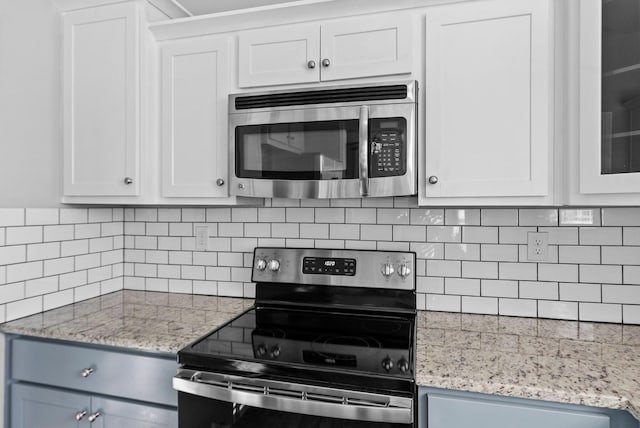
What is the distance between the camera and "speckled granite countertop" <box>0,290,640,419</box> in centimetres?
106

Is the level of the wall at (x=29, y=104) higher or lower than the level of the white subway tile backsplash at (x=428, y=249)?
higher

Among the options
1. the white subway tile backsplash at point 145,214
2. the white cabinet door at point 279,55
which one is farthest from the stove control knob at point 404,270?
the white subway tile backsplash at point 145,214

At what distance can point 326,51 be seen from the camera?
1.55 metres

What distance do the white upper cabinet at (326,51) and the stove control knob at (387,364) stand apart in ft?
3.22

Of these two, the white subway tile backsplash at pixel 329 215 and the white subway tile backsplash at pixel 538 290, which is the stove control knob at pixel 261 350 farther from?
the white subway tile backsplash at pixel 538 290

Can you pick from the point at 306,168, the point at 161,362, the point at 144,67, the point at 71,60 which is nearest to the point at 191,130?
the point at 144,67

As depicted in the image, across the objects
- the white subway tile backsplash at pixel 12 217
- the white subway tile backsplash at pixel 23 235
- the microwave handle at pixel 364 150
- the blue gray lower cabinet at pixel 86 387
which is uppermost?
the microwave handle at pixel 364 150

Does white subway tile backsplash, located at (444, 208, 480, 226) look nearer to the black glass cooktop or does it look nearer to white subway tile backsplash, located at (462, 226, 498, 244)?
white subway tile backsplash, located at (462, 226, 498, 244)

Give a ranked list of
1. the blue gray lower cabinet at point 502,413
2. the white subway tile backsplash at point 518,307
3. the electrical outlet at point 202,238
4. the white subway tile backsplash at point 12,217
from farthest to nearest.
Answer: the electrical outlet at point 202,238
the white subway tile backsplash at point 518,307
the white subway tile backsplash at point 12,217
the blue gray lower cabinet at point 502,413

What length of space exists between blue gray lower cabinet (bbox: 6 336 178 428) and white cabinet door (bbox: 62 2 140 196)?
661mm

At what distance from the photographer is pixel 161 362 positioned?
1.38m

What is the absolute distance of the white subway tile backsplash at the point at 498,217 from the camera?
65.5 inches

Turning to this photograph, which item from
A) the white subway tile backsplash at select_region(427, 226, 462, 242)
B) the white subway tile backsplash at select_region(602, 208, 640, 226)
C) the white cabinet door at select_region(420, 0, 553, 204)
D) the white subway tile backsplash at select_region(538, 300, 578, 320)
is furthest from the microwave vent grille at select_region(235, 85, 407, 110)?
the white subway tile backsplash at select_region(538, 300, 578, 320)

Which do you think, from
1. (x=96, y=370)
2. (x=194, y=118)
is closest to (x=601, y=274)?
(x=194, y=118)
